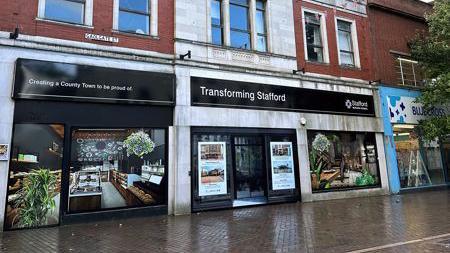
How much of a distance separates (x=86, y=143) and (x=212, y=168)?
13.7 feet

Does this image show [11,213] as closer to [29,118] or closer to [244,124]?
[29,118]

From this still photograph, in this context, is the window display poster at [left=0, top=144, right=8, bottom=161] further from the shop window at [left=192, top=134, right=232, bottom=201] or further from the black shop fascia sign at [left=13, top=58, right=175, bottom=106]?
the shop window at [left=192, top=134, right=232, bottom=201]

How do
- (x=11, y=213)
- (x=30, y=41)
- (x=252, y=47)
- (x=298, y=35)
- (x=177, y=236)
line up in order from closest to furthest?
(x=177, y=236) < (x=11, y=213) < (x=30, y=41) < (x=252, y=47) < (x=298, y=35)

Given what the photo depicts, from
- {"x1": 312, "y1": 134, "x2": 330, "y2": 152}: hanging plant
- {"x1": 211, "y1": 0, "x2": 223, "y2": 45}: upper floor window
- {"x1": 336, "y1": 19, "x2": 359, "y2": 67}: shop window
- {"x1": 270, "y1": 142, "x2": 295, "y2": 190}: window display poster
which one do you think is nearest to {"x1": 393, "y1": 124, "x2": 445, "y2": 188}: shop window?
{"x1": 336, "y1": 19, "x2": 359, "y2": 67}: shop window

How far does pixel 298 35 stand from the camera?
15.4 metres

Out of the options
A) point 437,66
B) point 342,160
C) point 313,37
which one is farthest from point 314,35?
point 437,66

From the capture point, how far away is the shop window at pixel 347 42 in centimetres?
1698

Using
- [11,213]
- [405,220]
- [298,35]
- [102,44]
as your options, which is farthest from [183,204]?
[298,35]

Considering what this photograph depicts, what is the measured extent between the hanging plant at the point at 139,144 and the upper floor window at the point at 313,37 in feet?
27.3

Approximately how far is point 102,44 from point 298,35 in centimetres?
842

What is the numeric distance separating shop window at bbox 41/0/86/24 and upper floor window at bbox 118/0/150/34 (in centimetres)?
122

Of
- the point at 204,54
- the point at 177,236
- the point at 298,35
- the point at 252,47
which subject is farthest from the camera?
the point at 298,35

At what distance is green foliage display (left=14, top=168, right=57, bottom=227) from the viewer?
921cm

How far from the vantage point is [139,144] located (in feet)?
36.6
